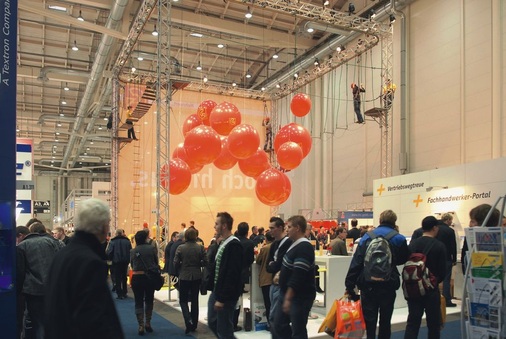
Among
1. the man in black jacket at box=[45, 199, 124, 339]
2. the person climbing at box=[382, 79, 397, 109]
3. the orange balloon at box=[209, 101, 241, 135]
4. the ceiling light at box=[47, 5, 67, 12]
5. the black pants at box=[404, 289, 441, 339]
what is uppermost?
the ceiling light at box=[47, 5, 67, 12]

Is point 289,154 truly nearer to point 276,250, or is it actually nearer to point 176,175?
point 176,175

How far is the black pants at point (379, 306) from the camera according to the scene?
4.08m

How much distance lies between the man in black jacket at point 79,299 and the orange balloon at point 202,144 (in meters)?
7.21

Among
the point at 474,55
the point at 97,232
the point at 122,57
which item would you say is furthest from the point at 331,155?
the point at 97,232

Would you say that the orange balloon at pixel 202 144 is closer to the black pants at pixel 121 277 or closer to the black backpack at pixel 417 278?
the black pants at pixel 121 277

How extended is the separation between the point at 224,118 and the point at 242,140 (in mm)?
720

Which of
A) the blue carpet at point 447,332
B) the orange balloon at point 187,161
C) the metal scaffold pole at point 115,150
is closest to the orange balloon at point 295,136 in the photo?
the orange balloon at point 187,161

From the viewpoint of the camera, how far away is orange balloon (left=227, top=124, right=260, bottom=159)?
9.28 m

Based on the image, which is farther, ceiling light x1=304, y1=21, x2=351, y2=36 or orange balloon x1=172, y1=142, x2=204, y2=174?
ceiling light x1=304, y1=21, x2=351, y2=36

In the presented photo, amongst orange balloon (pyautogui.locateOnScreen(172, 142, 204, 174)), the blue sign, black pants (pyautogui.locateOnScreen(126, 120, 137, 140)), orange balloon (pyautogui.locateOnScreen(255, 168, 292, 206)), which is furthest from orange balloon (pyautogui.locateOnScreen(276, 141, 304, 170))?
the blue sign

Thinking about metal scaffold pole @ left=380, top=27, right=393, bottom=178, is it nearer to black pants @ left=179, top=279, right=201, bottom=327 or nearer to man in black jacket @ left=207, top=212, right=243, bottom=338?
black pants @ left=179, top=279, right=201, bottom=327

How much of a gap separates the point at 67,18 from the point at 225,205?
8213 millimetres

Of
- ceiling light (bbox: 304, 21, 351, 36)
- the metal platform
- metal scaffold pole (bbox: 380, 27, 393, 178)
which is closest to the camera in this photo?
the metal platform

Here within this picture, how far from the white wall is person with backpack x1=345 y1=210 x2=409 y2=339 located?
824cm
